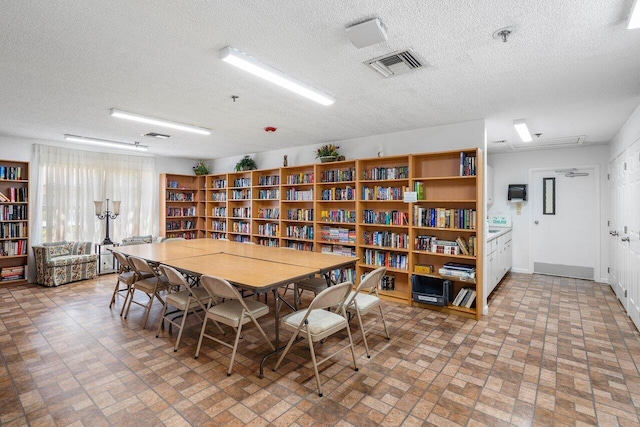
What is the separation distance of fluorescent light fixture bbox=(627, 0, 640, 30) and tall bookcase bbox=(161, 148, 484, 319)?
7.03ft

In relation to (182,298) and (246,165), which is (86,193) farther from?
(182,298)

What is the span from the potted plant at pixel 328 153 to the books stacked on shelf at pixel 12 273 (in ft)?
18.5

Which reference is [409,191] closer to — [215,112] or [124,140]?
[215,112]

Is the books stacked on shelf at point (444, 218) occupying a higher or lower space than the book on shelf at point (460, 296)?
higher

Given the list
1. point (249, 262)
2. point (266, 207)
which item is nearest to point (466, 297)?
point (249, 262)

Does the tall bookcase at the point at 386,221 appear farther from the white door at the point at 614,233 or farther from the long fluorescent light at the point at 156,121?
the white door at the point at 614,233

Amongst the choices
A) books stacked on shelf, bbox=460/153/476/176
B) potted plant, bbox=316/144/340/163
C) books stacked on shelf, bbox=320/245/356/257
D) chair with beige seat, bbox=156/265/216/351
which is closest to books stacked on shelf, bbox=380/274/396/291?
books stacked on shelf, bbox=320/245/356/257

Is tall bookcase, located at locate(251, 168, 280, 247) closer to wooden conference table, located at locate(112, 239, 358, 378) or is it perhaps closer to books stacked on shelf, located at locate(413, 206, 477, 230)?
wooden conference table, located at locate(112, 239, 358, 378)

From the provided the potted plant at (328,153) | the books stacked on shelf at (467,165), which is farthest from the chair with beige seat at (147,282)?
the books stacked on shelf at (467,165)

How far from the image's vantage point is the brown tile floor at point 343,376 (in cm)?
217

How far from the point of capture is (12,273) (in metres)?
5.48

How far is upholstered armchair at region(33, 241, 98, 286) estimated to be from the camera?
541 cm

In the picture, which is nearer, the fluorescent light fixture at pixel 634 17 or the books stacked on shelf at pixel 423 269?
the fluorescent light fixture at pixel 634 17

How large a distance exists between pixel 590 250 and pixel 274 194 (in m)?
6.19
